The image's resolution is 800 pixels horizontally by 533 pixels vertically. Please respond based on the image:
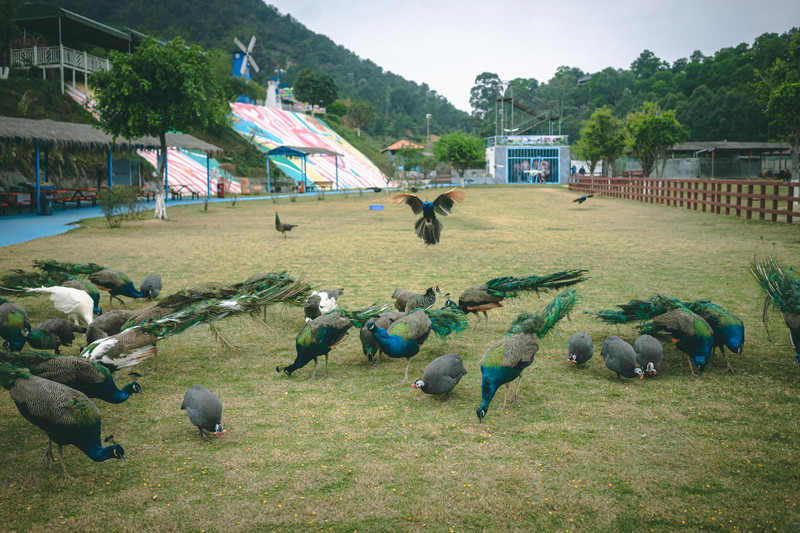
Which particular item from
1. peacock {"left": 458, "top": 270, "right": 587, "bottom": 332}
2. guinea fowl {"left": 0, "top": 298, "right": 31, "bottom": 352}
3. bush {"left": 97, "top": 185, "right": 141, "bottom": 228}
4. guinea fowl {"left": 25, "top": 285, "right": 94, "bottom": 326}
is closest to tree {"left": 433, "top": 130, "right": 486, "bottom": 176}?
bush {"left": 97, "top": 185, "right": 141, "bottom": 228}

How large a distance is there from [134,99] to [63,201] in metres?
8.31

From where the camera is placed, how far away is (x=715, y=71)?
80625 mm

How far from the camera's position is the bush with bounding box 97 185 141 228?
64.8 ft

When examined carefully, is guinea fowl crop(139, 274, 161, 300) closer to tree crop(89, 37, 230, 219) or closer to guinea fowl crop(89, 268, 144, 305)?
guinea fowl crop(89, 268, 144, 305)

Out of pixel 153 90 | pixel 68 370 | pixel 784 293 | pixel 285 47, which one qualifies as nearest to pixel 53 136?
pixel 153 90

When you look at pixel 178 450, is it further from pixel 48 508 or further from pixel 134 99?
pixel 134 99

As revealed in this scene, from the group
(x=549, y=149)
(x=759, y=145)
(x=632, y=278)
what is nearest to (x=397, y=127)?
(x=549, y=149)

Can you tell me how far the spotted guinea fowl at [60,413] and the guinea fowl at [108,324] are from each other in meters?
2.02

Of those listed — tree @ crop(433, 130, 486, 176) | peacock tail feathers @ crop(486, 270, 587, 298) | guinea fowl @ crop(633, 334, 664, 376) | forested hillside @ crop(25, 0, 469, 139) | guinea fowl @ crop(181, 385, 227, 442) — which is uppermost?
forested hillside @ crop(25, 0, 469, 139)

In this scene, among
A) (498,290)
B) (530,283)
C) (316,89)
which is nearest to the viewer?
(530,283)

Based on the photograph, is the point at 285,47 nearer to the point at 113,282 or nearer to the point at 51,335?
the point at 113,282

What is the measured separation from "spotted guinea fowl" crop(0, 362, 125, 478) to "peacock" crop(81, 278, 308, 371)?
39.6 inches

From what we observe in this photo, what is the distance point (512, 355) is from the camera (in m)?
4.70

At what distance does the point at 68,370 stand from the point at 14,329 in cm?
200
